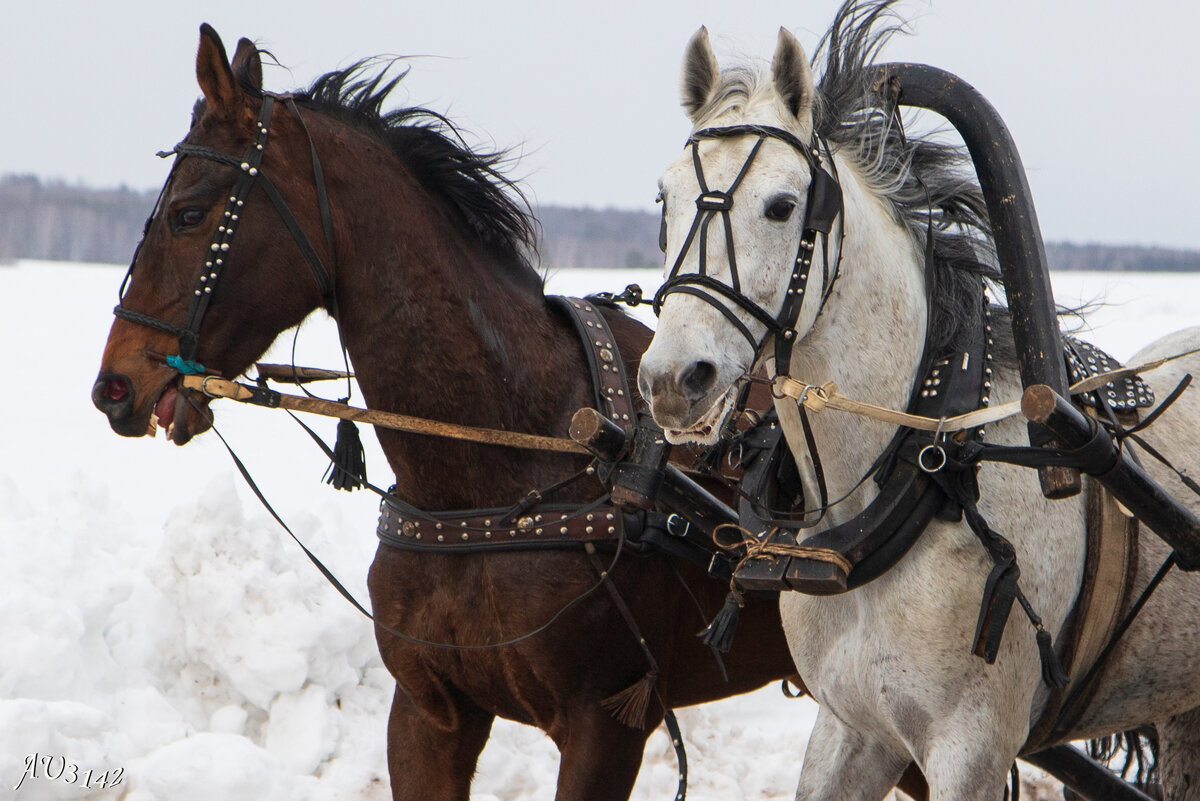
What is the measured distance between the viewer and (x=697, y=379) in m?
1.87

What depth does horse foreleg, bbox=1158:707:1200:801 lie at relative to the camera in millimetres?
2883

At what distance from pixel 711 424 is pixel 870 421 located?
46 cm

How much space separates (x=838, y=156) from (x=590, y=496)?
98 centimetres

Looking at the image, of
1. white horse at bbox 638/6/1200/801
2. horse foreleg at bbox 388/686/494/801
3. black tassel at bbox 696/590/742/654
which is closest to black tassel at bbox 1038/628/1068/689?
white horse at bbox 638/6/1200/801

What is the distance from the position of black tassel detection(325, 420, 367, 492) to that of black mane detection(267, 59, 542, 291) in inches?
21.6

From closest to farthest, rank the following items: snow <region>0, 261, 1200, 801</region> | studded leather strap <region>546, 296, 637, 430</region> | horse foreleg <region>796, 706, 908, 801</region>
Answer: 1. horse foreleg <region>796, 706, 908, 801</region>
2. studded leather strap <region>546, 296, 637, 430</region>
3. snow <region>0, 261, 1200, 801</region>

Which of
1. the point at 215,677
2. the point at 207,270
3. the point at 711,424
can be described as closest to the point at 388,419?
the point at 207,270

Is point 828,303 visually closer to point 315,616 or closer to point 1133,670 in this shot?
point 1133,670

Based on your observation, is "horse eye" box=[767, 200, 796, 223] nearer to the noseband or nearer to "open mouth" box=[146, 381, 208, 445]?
the noseband

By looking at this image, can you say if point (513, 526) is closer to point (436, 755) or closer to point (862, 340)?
point (436, 755)

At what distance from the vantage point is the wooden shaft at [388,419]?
2.50m

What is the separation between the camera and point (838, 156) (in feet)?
7.39

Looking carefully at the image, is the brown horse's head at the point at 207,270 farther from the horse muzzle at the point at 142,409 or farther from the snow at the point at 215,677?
the snow at the point at 215,677

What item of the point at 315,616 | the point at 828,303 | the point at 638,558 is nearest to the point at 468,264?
the point at 638,558
